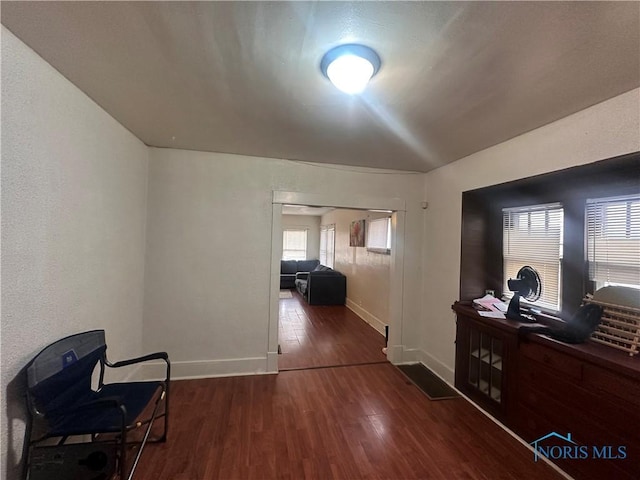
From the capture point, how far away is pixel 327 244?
8352mm

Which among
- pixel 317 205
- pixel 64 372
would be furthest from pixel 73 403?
pixel 317 205

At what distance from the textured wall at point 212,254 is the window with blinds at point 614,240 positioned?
2267 mm

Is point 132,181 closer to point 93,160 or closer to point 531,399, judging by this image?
point 93,160

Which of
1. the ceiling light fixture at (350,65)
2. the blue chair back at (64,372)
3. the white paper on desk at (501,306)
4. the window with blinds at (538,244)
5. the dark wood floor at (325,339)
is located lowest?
the dark wood floor at (325,339)

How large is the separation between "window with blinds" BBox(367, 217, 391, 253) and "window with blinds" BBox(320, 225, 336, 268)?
251 cm

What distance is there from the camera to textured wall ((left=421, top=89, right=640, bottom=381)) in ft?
5.21

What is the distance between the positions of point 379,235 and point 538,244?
8.22ft

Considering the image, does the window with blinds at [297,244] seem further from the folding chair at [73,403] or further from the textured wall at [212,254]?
the folding chair at [73,403]

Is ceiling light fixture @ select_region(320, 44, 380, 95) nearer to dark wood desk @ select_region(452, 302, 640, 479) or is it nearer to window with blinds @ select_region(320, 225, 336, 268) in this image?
dark wood desk @ select_region(452, 302, 640, 479)

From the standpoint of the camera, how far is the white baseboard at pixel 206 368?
2.77 m

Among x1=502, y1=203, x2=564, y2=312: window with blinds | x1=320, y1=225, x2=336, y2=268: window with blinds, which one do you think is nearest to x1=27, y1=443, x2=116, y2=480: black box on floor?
x1=502, y1=203, x2=564, y2=312: window with blinds

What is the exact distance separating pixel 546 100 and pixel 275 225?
237 centimetres

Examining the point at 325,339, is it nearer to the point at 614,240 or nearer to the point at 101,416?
the point at 101,416

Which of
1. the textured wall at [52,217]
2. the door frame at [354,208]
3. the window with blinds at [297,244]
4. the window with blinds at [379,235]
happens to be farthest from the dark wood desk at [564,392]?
the window with blinds at [297,244]
